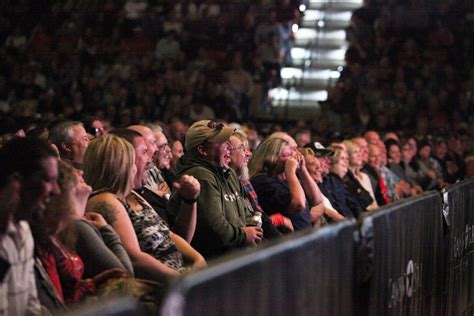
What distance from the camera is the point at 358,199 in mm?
A: 13102

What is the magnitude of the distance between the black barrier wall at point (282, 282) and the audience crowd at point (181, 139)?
0.12m

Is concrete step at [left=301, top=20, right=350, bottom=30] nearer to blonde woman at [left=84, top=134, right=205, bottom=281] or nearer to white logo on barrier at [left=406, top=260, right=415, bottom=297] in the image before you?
white logo on barrier at [left=406, top=260, right=415, bottom=297]

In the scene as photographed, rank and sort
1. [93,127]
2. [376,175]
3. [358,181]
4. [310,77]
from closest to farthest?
[93,127] < [358,181] < [376,175] < [310,77]

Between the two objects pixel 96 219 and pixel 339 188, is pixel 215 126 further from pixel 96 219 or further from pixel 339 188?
pixel 339 188

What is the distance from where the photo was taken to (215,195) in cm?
835

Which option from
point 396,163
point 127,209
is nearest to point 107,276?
point 127,209

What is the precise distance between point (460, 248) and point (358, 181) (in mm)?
4388

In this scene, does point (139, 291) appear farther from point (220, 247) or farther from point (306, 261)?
point (220, 247)

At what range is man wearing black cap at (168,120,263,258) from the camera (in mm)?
8211

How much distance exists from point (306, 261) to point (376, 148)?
1103cm

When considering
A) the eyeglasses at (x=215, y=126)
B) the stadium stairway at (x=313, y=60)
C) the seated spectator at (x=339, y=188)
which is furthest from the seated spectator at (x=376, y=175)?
the stadium stairway at (x=313, y=60)

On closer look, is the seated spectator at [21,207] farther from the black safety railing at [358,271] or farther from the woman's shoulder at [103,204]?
the woman's shoulder at [103,204]

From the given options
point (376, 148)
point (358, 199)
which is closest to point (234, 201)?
point (358, 199)

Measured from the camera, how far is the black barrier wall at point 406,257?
620cm
